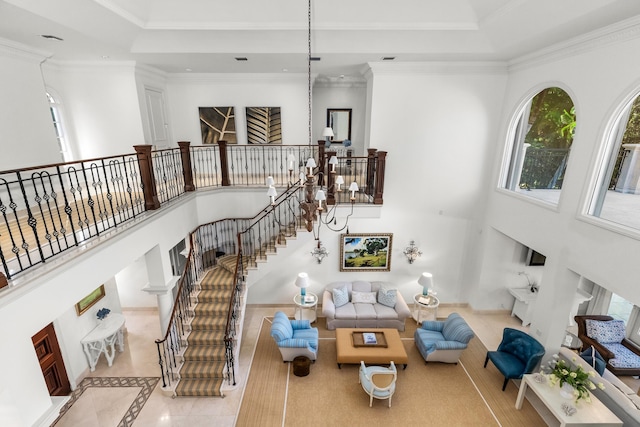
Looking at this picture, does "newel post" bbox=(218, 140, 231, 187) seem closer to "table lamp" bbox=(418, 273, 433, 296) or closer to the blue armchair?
"table lamp" bbox=(418, 273, 433, 296)

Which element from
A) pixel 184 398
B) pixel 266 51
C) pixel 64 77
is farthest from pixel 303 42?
pixel 184 398

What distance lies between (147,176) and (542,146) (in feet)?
25.3

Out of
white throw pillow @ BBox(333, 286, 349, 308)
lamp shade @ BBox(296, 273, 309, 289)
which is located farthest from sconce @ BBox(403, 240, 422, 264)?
lamp shade @ BBox(296, 273, 309, 289)

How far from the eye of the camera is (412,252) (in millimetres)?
8281

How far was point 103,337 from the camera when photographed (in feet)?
21.2

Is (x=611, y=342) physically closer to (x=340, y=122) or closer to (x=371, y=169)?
(x=371, y=169)

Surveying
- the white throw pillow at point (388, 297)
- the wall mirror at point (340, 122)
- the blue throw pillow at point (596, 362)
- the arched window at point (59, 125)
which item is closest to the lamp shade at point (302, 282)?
the white throw pillow at point (388, 297)

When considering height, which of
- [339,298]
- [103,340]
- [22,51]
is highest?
[22,51]

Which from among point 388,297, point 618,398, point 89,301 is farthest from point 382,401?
point 89,301

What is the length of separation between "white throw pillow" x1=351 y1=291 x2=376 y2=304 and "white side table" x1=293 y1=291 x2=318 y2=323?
1034 mm

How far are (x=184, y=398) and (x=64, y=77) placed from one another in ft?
24.3

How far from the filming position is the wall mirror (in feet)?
32.3

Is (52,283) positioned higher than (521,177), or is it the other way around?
(521,177)

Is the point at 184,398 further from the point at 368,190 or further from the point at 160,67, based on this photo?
the point at 160,67
